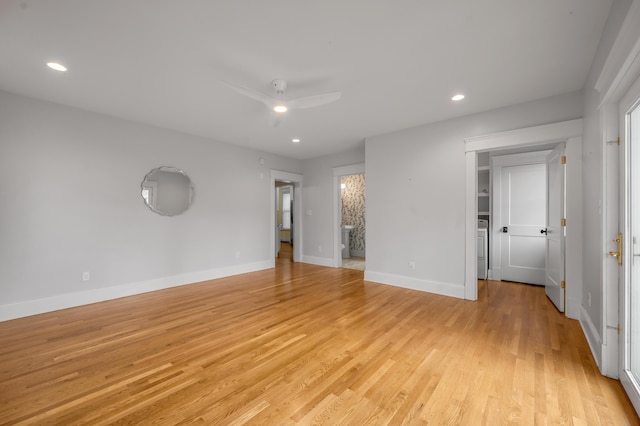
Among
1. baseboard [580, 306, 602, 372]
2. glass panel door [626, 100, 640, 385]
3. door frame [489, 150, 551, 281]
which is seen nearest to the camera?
glass panel door [626, 100, 640, 385]

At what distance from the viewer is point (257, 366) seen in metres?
2.11

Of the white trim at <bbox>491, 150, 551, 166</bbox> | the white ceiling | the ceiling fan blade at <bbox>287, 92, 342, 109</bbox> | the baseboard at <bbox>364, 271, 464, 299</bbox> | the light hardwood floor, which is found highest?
the white ceiling

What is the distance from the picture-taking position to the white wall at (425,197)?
364 cm

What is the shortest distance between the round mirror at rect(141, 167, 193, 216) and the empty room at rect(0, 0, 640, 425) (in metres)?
0.03

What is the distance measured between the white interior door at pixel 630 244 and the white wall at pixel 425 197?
161cm

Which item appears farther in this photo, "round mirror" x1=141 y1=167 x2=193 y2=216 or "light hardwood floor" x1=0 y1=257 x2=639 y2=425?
"round mirror" x1=141 y1=167 x2=193 y2=216

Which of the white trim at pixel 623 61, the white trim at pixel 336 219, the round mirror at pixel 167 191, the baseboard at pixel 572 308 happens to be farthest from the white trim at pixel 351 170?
the white trim at pixel 623 61

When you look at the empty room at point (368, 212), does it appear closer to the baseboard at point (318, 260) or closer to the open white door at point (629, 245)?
the open white door at point (629, 245)

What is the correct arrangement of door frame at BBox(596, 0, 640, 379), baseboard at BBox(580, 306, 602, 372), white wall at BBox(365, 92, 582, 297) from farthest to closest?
white wall at BBox(365, 92, 582, 297)
baseboard at BBox(580, 306, 602, 372)
door frame at BBox(596, 0, 640, 379)

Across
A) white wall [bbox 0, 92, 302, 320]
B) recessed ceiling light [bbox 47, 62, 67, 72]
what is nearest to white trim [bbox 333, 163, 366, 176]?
white wall [bbox 0, 92, 302, 320]

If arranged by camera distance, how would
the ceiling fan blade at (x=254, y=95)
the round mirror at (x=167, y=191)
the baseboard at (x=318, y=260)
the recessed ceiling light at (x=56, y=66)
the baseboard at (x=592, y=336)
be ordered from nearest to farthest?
the baseboard at (x=592, y=336)
the ceiling fan blade at (x=254, y=95)
the recessed ceiling light at (x=56, y=66)
the round mirror at (x=167, y=191)
the baseboard at (x=318, y=260)

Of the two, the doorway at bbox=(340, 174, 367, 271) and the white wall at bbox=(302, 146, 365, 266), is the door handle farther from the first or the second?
the doorway at bbox=(340, 174, 367, 271)

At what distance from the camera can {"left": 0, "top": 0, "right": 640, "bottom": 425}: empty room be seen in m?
1.79

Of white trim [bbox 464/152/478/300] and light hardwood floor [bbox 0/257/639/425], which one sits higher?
white trim [bbox 464/152/478/300]
